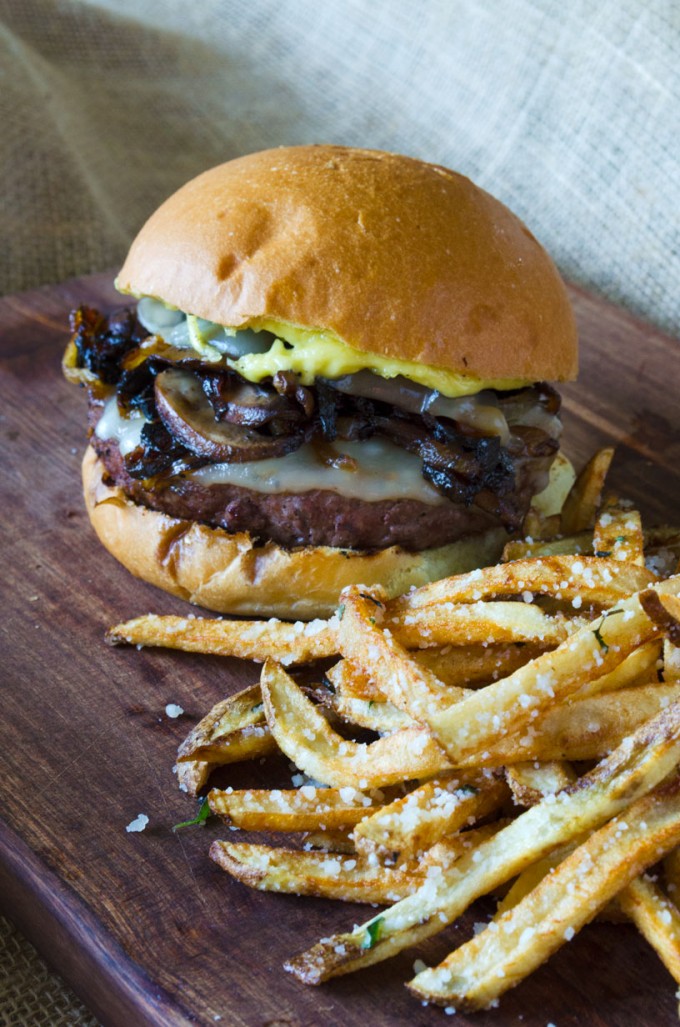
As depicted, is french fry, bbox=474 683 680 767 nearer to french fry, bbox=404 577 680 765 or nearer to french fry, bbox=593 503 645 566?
french fry, bbox=404 577 680 765

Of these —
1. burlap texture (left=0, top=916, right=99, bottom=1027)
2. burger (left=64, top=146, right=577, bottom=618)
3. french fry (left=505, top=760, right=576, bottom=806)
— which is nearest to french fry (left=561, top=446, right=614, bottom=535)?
burger (left=64, top=146, right=577, bottom=618)

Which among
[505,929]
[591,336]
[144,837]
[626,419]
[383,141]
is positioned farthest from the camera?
[383,141]

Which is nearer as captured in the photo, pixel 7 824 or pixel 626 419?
pixel 7 824

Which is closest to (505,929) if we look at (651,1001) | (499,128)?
(651,1001)

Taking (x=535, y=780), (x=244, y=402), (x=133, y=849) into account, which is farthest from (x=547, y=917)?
(x=244, y=402)

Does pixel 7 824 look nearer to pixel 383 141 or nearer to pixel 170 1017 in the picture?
pixel 170 1017

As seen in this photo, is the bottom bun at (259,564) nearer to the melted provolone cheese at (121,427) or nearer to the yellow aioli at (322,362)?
the melted provolone cheese at (121,427)
